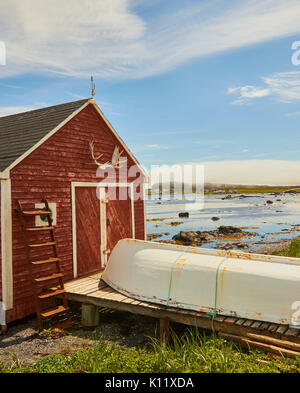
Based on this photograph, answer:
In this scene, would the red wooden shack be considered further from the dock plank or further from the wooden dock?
the wooden dock

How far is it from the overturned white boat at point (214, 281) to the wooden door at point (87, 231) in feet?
6.18

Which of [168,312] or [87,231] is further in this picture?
[87,231]

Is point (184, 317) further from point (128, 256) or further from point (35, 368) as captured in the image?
point (35, 368)

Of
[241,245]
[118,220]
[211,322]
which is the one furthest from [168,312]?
[241,245]

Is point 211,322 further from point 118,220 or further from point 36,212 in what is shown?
point 118,220

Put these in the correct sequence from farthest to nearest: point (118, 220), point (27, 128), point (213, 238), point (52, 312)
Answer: point (213, 238) < point (118, 220) < point (27, 128) < point (52, 312)

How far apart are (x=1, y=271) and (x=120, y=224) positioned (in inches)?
180

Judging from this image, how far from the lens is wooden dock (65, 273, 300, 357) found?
5.82 metres

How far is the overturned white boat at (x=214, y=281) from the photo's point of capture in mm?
6391

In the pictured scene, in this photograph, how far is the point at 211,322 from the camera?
264 inches

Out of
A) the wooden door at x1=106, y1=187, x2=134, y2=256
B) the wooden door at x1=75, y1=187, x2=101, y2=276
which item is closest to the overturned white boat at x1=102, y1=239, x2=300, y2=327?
the wooden door at x1=75, y1=187, x2=101, y2=276

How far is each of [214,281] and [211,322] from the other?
0.79 meters

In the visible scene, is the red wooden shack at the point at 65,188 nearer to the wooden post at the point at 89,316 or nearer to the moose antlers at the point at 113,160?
the moose antlers at the point at 113,160

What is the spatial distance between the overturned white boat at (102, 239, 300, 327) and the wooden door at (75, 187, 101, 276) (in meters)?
1.88
